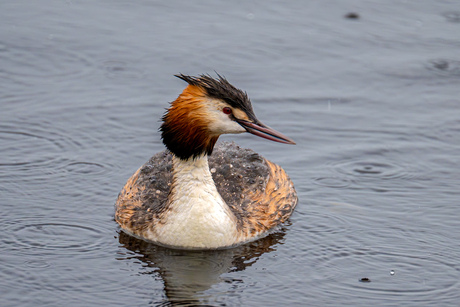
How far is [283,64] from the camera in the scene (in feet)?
54.2

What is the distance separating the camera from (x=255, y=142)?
45.3ft

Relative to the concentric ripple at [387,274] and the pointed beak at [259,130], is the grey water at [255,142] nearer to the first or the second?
the concentric ripple at [387,274]

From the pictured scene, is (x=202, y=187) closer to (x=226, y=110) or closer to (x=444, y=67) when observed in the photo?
(x=226, y=110)

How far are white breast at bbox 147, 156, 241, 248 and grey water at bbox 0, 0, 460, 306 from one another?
175 millimetres

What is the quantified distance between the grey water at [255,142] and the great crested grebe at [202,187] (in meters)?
0.21

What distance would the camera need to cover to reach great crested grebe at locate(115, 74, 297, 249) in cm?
1041

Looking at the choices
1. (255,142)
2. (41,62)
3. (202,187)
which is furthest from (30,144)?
(202,187)

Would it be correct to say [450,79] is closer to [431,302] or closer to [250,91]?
[250,91]

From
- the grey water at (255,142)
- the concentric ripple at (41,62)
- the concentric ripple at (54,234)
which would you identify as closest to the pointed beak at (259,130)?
the grey water at (255,142)

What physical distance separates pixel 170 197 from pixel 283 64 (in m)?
6.21

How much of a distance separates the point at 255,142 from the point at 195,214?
3317 millimetres

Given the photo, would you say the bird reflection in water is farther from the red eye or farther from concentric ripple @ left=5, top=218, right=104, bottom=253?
the red eye

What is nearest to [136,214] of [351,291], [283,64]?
[351,291]

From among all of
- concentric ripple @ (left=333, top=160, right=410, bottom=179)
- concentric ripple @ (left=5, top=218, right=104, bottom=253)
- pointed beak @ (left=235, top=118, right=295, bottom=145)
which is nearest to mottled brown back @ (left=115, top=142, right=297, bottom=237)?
concentric ripple @ (left=5, top=218, right=104, bottom=253)
